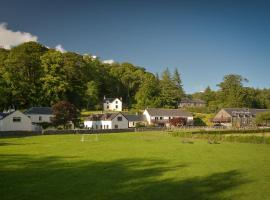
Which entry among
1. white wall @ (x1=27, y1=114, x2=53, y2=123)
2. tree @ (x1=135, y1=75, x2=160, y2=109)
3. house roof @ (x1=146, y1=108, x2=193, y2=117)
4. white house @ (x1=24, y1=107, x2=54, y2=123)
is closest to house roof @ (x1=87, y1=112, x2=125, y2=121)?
white house @ (x1=24, y1=107, x2=54, y2=123)

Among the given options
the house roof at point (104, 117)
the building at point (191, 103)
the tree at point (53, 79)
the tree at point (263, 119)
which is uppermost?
the tree at point (53, 79)

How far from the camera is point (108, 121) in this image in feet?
310

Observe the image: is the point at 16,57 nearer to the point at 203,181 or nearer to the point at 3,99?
the point at 3,99

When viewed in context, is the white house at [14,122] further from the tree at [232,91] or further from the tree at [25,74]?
the tree at [232,91]

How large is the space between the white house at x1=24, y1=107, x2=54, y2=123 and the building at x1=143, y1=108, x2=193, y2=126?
3168 cm

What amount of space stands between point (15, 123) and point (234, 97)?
291ft

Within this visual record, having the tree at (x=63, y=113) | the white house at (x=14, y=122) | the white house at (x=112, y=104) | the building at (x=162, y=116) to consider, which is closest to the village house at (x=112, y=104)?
the white house at (x=112, y=104)

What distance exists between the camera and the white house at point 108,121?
94.4 meters

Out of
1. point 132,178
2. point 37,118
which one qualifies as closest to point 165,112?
point 37,118

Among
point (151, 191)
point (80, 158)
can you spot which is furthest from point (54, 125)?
point (151, 191)

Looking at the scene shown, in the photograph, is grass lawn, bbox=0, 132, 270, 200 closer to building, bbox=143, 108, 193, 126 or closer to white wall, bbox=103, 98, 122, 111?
building, bbox=143, 108, 193, 126

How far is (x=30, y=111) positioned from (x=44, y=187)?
73.4 m

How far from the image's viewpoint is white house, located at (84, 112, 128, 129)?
94.4m

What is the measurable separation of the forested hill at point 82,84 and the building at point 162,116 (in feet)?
48.4
